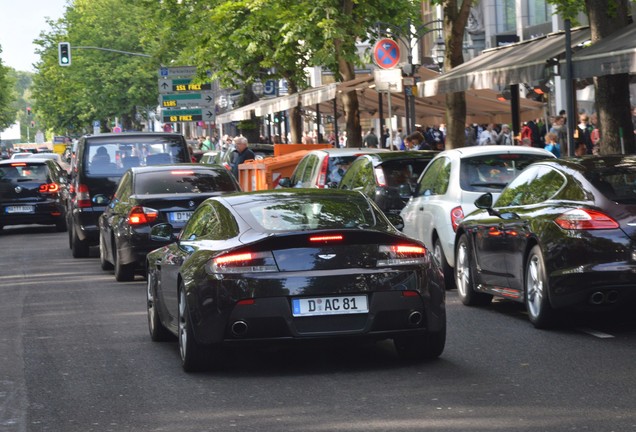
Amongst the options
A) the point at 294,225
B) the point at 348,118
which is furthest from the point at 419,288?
the point at 348,118

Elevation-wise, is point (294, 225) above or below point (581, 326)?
above

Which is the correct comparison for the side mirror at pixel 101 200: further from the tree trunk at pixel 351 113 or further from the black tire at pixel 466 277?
the tree trunk at pixel 351 113

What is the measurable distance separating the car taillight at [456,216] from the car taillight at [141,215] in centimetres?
388

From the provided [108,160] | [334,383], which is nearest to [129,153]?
[108,160]

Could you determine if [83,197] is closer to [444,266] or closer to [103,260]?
[103,260]

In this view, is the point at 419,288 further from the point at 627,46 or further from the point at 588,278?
the point at 627,46

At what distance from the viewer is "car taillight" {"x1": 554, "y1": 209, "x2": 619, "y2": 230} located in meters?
11.7

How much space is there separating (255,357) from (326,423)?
296 cm

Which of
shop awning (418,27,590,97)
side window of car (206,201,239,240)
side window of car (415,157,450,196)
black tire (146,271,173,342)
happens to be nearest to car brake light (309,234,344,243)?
side window of car (206,201,239,240)

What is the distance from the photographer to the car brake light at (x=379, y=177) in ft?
63.2

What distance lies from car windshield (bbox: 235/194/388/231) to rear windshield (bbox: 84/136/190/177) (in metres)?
12.7

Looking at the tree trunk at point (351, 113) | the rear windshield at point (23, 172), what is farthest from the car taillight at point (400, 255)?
the tree trunk at point (351, 113)

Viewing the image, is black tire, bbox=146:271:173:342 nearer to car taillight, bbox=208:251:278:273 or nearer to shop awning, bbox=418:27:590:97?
car taillight, bbox=208:251:278:273

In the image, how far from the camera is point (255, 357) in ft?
35.8
